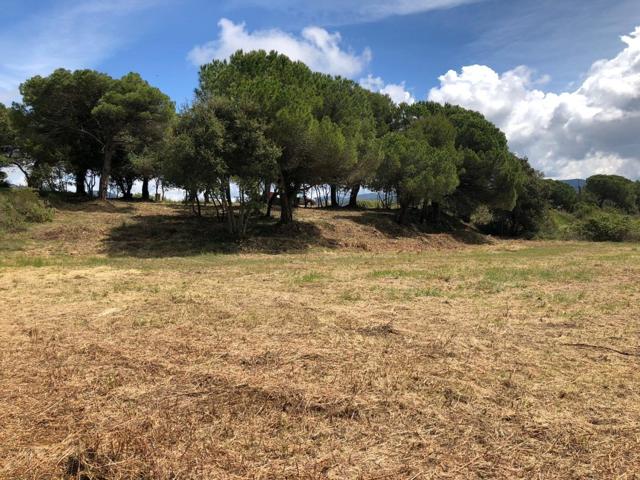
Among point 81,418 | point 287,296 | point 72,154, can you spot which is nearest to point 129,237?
point 287,296

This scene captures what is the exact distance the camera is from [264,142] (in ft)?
63.3

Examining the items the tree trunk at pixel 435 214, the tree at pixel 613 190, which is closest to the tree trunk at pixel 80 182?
the tree trunk at pixel 435 214

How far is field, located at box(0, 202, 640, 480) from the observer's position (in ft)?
10.5

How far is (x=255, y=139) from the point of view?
1911 cm

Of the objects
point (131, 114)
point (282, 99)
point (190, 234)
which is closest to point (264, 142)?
point (282, 99)

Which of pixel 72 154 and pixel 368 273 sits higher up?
pixel 72 154

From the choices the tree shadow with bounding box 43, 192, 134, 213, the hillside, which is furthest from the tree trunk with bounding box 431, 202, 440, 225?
the tree shadow with bounding box 43, 192, 134, 213

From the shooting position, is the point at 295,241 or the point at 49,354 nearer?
the point at 49,354

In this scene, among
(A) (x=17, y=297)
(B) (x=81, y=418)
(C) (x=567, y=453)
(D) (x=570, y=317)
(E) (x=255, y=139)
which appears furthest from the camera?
(E) (x=255, y=139)

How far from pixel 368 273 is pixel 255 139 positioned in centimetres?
908

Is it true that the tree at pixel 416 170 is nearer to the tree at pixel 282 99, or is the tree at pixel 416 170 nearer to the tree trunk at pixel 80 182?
the tree at pixel 282 99

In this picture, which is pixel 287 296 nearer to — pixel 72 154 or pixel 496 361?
pixel 496 361

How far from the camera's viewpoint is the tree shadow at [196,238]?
62.8 ft

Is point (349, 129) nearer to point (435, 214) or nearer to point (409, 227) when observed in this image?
point (409, 227)
